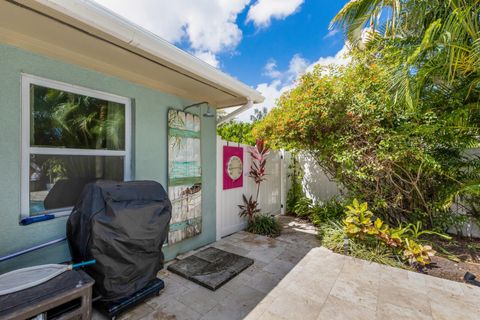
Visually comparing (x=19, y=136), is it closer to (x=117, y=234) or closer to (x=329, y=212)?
(x=117, y=234)

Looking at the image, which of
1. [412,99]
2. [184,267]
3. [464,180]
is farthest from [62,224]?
[464,180]

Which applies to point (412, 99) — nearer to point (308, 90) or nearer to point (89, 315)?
point (308, 90)

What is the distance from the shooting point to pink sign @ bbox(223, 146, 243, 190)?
4789 millimetres

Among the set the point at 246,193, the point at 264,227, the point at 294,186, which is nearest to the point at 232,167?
the point at 246,193

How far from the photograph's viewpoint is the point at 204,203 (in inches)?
168

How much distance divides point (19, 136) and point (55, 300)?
1654 millimetres

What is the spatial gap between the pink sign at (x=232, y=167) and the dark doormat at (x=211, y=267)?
4.89 ft

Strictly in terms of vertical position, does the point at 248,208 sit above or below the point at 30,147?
below

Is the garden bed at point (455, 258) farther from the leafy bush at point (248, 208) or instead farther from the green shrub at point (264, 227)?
the leafy bush at point (248, 208)

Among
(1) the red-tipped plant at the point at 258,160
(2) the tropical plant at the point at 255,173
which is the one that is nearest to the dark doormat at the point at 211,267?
(2) the tropical plant at the point at 255,173

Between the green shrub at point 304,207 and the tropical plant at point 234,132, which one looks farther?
the tropical plant at point 234,132

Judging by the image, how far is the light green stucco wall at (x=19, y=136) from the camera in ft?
6.84

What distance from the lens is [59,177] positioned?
8.22ft

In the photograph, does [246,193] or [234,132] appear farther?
[234,132]
